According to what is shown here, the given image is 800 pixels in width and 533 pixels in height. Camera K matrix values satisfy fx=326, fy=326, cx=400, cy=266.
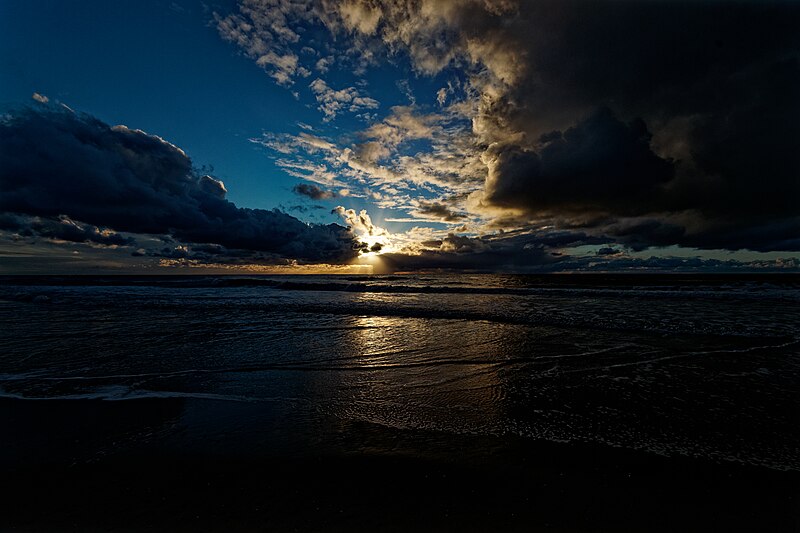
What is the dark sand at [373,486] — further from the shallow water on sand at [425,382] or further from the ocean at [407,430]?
the shallow water on sand at [425,382]

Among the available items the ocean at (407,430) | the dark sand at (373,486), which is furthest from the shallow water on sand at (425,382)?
the dark sand at (373,486)

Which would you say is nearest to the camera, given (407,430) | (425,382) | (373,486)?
(373,486)

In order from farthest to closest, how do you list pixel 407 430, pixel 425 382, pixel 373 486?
pixel 425 382 → pixel 407 430 → pixel 373 486

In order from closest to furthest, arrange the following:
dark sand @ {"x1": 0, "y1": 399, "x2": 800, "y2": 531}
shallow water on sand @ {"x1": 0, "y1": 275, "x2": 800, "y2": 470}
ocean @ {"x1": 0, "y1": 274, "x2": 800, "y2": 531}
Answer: dark sand @ {"x1": 0, "y1": 399, "x2": 800, "y2": 531}
ocean @ {"x1": 0, "y1": 274, "x2": 800, "y2": 531}
shallow water on sand @ {"x1": 0, "y1": 275, "x2": 800, "y2": 470}

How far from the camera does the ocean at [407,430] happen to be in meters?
3.17

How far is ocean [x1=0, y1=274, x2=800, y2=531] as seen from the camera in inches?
125

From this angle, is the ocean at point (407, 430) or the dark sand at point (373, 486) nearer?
the dark sand at point (373, 486)

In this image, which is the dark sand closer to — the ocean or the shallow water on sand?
the ocean

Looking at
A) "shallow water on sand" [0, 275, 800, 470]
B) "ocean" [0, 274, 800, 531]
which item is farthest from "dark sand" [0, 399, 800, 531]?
"shallow water on sand" [0, 275, 800, 470]

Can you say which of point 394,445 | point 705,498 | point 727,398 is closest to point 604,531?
point 705,498

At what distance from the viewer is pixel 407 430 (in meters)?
4.70

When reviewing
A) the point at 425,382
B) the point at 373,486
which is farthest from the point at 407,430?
the point at 425,382

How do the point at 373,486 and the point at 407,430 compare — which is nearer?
the point at 373,486

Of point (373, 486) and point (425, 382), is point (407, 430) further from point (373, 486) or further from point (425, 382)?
point (425, 382)
